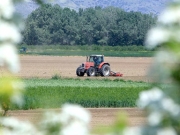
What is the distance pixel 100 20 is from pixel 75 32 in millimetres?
9563

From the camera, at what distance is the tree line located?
431 ft

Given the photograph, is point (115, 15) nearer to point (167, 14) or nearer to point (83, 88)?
point (83, 88)

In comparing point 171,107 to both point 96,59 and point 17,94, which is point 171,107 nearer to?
point 17,94

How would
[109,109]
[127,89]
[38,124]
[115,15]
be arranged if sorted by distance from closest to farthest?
[38,124] < [109,109] < [127,89] < [115,15]

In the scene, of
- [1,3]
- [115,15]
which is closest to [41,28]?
[115,15]

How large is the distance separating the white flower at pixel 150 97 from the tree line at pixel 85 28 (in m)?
122

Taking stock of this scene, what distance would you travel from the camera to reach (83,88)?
31672mm

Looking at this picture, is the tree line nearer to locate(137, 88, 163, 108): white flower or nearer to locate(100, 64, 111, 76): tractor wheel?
locate(100, 64, 111, 76): tractor wheel

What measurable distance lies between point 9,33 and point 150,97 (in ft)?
1.17

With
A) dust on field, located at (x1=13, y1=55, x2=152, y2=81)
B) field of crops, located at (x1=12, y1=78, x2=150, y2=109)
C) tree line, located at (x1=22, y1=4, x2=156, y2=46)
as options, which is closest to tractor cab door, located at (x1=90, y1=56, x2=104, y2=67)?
dust on field, located at (x1=13, y1=55, x2=152, y2=81)

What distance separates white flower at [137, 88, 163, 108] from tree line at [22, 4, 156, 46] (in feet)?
401

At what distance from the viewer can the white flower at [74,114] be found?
156 cm

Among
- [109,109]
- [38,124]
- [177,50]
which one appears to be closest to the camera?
[177,50]

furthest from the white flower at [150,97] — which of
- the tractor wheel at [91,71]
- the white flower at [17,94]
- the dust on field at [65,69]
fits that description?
the tractor wheel at [91,71]
